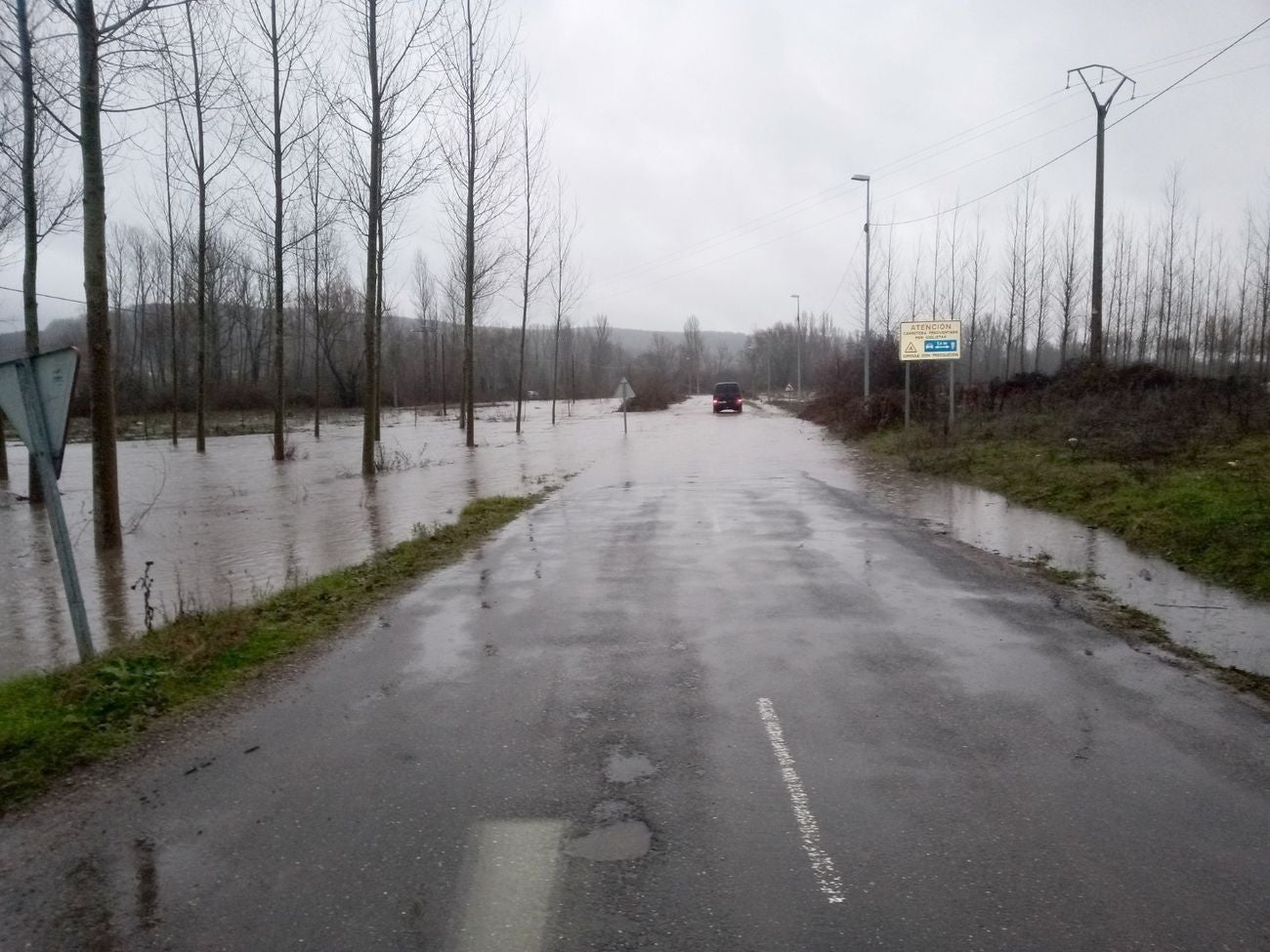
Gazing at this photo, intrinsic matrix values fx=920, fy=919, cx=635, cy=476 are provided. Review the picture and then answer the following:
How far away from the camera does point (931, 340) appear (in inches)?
989

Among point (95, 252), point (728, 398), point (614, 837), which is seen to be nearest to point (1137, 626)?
point (614, 837)

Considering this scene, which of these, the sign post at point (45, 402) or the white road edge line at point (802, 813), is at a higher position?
the sign post at point (45, 402)

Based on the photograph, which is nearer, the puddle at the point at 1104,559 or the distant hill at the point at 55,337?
the puddle at the point at 1104,559

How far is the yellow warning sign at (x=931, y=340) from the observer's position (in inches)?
969

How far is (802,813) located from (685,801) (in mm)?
541

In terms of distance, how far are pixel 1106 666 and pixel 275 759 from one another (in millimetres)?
5427

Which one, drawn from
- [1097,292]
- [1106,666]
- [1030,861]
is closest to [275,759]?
[1030,861]

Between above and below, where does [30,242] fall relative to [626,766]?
above

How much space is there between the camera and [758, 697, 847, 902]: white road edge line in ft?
11.7

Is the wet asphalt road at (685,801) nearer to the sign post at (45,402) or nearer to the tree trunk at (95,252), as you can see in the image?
the sign post at (45,402)

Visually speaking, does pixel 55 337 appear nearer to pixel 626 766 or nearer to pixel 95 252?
pixel 95 252

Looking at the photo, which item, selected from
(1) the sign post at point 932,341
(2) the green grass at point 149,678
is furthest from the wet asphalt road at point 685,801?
(1) the sign post at point 932,341

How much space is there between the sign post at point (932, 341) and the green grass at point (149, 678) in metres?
19.1

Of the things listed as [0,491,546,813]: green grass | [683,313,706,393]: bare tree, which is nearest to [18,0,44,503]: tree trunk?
[0,491,546,813]: green grass
